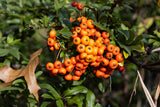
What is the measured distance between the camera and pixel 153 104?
5.41 ft

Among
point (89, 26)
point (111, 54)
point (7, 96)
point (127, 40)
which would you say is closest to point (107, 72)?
point (111, 54)

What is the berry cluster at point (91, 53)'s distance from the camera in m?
1.64

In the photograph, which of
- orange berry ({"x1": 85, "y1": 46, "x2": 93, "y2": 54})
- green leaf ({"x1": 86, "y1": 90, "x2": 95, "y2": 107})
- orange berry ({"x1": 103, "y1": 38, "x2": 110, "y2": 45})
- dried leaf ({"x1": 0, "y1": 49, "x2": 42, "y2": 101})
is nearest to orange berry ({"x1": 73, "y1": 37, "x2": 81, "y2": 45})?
orange berry ({"x1": 85, "y1": 46, "x2": 93, "y2": 54})

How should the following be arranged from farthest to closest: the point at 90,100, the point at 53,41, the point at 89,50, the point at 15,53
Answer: the point at 15,53, the point at 90,100, the point at 53,41, the point at 89,50

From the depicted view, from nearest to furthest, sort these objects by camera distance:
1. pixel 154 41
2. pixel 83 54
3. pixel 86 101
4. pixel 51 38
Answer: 1. pixel 83 54
2. pixel 51 38
3. pixel 86 101
4. pixel 154 41

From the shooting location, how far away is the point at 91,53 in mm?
1651

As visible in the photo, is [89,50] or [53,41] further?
[53,41]

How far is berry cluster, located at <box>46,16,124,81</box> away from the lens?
1645 millimetres

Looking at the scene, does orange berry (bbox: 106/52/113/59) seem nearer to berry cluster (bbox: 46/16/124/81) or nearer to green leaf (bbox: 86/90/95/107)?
berry cluster (bbox: 46/16/124/81)

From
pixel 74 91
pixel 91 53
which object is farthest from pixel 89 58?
pixel 74 91

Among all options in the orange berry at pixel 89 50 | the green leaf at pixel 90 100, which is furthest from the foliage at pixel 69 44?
the orange berry at pixel 89 50

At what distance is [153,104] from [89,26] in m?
1.04

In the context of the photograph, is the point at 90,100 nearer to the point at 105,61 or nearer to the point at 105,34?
the point at 105,61

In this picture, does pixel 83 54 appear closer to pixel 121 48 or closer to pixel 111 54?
pixel 111 54
